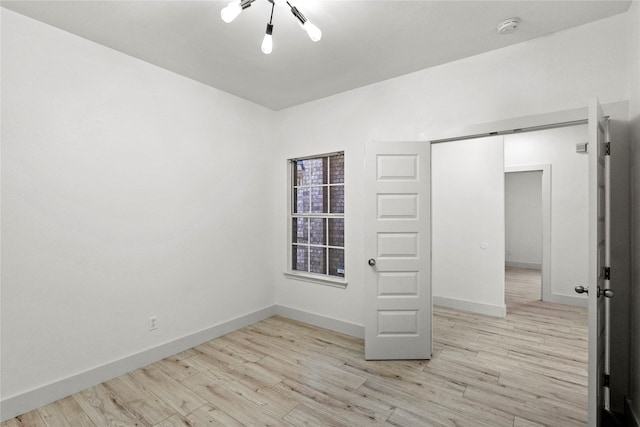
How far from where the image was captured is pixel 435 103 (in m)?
2.88

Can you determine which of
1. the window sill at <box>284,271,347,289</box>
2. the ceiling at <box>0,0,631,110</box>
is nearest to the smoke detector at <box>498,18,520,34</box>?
the ceiling at <box>0,0,631,110</box>

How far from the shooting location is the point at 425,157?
282cm

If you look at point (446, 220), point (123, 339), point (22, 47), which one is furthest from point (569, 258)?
point (22, 47)

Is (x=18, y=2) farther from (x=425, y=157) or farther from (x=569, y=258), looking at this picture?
(x=569, y=258)

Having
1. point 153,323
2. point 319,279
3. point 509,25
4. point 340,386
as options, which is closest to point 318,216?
point 319,279

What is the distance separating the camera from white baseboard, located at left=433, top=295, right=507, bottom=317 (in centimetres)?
399

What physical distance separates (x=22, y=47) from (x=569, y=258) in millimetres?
6882

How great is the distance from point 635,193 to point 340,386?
2.55 meters

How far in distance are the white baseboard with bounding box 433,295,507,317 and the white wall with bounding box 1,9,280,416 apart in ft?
9.93

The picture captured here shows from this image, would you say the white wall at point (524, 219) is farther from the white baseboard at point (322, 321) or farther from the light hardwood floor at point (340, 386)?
the white baseboard at point (322, 321)

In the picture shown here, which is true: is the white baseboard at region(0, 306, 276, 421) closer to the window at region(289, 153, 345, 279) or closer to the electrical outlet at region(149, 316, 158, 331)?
the electrical outlet at region(149, 316, 158, 331)

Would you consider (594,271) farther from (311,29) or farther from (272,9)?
(272,9)

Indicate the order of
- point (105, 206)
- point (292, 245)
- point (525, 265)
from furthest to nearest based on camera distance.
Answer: point (525, 265) → point (292, 245) → point (105, 206)

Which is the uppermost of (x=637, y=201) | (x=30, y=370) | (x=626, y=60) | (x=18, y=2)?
(x=18, y=2)
